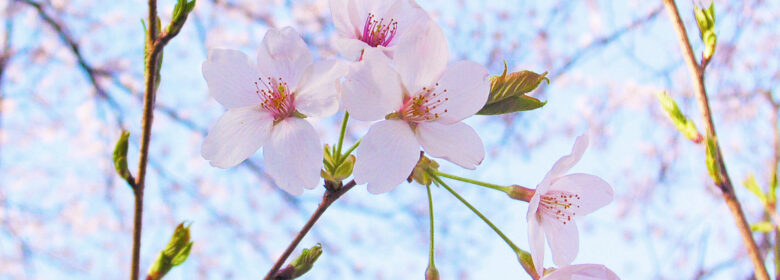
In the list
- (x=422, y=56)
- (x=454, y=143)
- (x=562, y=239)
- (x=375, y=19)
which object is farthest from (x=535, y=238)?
(x=375, y=19)

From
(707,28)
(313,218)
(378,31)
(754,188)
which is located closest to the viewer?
(313,218)

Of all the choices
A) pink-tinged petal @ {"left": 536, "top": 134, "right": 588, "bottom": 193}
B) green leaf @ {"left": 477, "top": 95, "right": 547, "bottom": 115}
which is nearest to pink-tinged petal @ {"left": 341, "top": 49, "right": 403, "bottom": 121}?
green leaf @ {"left": 477, "top": 95, "right": 547, "bottom": 115}

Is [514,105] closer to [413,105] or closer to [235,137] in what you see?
[413,105]

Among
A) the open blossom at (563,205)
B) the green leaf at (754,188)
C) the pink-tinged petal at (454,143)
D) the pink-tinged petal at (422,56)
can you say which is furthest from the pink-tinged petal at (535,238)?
the green leaf at (754,188)

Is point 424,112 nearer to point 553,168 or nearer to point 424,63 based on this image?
point 424,63

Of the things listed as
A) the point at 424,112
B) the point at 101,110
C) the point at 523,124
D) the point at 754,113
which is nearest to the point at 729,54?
the point at 754,113

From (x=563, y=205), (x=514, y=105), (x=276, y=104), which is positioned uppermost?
(x=276, y=104)

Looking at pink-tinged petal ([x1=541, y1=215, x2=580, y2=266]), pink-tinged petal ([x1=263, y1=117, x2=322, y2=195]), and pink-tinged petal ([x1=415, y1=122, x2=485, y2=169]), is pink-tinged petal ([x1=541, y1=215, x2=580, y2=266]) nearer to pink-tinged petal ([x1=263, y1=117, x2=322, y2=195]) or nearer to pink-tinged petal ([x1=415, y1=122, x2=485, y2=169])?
pink-tinged petal ([x1=415, y1=122, x2=485, y2=169])
